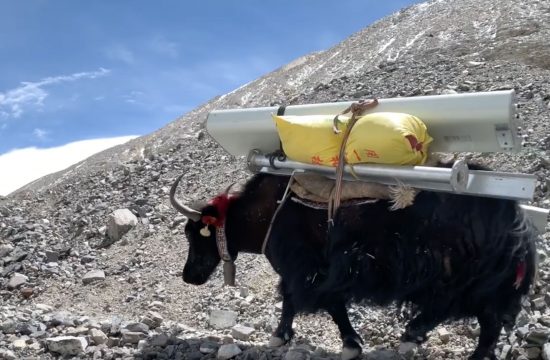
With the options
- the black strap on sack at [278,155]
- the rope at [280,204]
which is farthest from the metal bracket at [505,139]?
the black strap on sack at [278,155]

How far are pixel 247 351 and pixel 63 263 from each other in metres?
4.60

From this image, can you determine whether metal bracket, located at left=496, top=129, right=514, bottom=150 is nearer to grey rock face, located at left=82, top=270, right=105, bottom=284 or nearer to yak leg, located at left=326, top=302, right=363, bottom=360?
yak leg, located at left=326, top=302, right=363, bottom=360

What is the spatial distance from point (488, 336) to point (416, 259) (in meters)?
0.67

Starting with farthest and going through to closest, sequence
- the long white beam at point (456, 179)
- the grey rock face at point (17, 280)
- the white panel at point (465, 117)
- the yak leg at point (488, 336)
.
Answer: the grey rock face at point (17, 280)
the yak leg at point (488, 336)
the white panel at point (465, 117)
the long white beam at point (456, 179)

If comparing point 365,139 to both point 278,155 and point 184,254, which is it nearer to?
point 278,155

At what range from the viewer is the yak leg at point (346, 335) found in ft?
13.6

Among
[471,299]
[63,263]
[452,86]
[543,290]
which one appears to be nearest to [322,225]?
[471,299]

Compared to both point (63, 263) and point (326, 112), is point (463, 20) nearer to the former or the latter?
point (63, 263)

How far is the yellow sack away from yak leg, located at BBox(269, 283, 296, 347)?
1.13 m

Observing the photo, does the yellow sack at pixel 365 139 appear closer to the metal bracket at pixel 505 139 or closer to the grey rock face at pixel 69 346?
the metal bracket at pixel 505 139

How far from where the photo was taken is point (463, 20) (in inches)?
768

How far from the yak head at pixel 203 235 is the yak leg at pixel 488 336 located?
1.89m

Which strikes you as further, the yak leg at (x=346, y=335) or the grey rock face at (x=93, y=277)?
the grey rock face at (x=93, y=277)

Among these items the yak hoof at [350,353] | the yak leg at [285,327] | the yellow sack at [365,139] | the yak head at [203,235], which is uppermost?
the yellow sack at [365,139]
